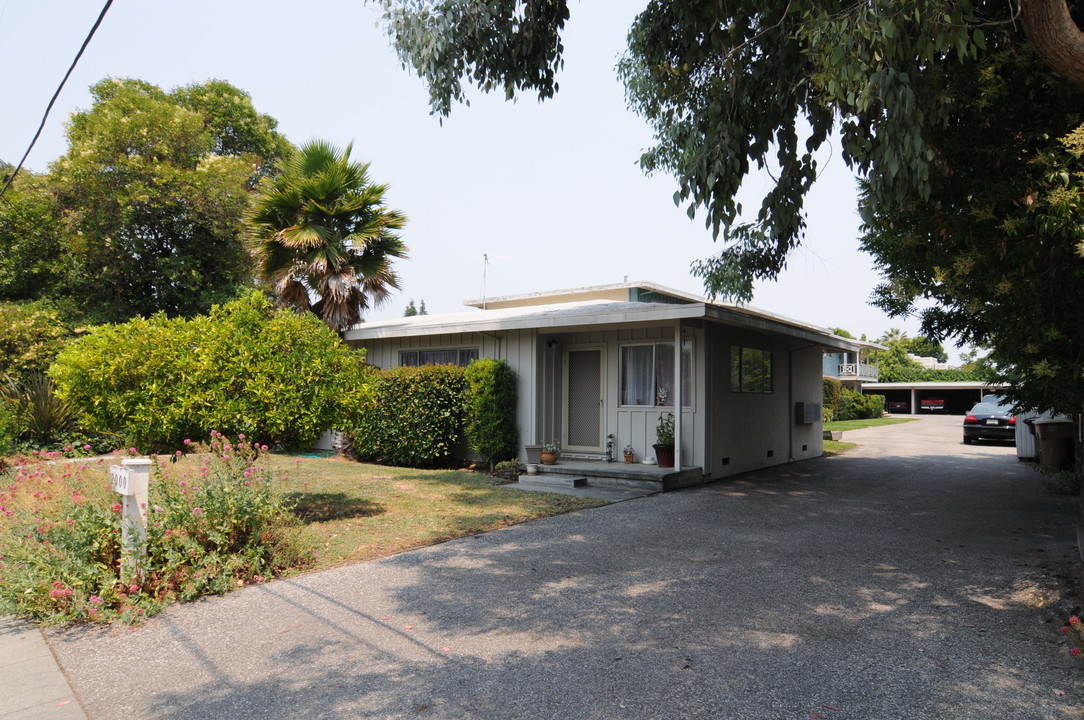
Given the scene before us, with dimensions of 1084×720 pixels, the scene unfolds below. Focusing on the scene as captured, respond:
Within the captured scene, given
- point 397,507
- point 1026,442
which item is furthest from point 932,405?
point 397,507

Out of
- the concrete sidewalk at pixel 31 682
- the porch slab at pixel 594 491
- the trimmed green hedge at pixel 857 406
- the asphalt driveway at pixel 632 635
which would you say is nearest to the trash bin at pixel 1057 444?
the asphalt driveway at pixel 632 635

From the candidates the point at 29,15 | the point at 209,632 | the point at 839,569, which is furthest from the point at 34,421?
the point at 839,569

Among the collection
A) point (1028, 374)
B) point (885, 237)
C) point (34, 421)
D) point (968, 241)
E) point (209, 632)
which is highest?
point (885, 237)

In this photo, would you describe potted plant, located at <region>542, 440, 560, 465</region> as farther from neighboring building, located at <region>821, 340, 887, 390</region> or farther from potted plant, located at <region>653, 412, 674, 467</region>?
neighboring building, located at <region>821, 340, 887, 390</region>

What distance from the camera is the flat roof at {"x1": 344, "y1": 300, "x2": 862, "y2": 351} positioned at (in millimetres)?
10344

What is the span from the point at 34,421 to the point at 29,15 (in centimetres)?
925

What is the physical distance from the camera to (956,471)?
13258 mm

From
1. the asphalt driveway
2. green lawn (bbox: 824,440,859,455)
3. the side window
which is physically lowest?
the asphalt driveway

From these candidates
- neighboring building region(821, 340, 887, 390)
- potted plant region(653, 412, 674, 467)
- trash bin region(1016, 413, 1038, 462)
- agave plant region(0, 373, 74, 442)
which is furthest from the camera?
neighboring building region(821, 340, 887, 390)

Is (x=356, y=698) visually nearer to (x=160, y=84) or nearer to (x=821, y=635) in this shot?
(x=821, y=635)

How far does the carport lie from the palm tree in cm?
3987

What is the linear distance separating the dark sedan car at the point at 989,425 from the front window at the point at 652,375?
42.4 feet

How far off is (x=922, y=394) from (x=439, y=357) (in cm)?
4406

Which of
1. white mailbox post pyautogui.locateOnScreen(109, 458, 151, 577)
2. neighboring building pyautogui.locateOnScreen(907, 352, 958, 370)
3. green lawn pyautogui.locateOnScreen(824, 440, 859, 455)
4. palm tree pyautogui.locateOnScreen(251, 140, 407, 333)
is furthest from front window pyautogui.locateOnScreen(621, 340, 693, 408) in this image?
neighboring building pyautogui.locateOnScreen(907, 352, 958, 370)
